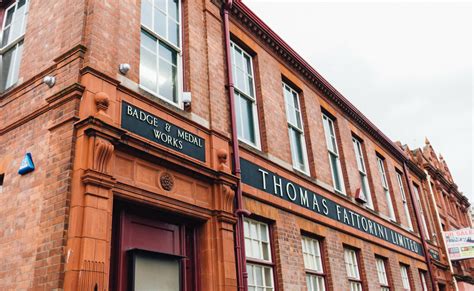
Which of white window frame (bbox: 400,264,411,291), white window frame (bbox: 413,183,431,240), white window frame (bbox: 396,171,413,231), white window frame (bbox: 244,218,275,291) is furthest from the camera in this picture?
white window frame (bbox: 413,183,431,240)

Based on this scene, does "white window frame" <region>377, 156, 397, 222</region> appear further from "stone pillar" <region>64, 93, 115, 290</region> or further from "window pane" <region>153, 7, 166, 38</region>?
"stone pillar" <region>64, 93, 115, 290</region>

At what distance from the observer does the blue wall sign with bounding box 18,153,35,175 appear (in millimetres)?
6152

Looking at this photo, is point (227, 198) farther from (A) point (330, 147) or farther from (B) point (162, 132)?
(A) point (330, 147)

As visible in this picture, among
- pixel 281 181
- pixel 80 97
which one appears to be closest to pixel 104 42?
pixel 80 97

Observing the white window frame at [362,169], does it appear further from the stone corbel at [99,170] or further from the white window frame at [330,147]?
the stone corbel at [99,170]

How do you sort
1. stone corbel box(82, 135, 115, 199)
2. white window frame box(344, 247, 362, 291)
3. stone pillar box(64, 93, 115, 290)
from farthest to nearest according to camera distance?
white window frame box(344, 247, 362, 291)
stone corbel box(82, 135, 115, 199)
stone pillar box(64, 93, 115, 290)

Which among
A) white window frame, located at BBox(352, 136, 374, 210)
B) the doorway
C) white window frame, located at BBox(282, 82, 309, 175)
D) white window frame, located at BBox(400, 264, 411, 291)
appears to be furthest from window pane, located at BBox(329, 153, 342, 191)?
the doorway

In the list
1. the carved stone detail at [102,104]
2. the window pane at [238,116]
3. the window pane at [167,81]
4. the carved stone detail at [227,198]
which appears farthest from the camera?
the window pane at [238,116]

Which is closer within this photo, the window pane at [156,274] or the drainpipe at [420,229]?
the window pane at [156,274]

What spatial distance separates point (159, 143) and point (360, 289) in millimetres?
7950

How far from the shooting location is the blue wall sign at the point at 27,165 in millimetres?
6152

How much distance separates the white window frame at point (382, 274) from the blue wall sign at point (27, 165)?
10.7m

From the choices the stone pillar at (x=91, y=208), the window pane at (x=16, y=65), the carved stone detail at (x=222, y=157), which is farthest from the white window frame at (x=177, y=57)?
the window pane at (x=16, y=65)

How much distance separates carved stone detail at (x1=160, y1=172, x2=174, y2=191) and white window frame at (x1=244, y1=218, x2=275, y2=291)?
231cm
